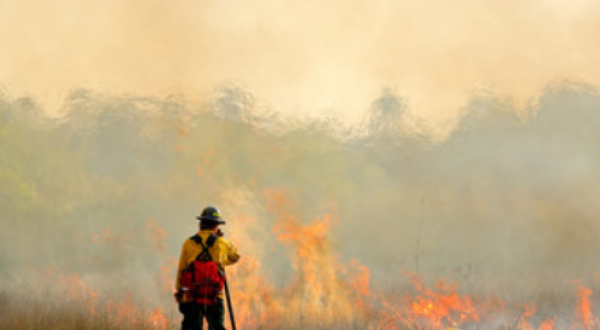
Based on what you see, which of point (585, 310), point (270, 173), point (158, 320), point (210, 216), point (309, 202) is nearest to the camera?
point (210, 216)

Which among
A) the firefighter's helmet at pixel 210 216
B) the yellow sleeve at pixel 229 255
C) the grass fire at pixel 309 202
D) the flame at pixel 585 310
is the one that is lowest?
the flame at pixel 585 310

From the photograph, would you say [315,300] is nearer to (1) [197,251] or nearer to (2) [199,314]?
(2) [199,314]

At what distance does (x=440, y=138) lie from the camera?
80.2 ft

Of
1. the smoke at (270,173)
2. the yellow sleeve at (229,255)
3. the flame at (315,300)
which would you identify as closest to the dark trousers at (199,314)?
the yellow sleeve at (229,255)

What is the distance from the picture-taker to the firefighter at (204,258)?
1217cm

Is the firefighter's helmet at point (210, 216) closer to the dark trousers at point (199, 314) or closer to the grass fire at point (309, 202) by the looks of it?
the dark trousers at point (199, 314)

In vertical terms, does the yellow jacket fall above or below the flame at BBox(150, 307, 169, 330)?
above

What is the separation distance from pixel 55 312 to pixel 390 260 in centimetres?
1236

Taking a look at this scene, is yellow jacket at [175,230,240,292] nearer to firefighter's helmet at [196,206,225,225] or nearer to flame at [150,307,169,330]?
firefighter's helmet at [196,206,225,225]

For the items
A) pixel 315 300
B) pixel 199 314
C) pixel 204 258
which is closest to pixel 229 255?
pixel 204 258

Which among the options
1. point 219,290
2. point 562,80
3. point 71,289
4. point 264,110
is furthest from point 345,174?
point 219,290

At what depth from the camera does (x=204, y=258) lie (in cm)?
1219

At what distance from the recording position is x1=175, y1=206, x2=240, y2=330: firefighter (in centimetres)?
1217

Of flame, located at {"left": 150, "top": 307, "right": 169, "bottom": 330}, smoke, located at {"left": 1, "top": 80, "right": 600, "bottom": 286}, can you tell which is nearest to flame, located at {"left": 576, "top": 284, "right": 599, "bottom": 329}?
smoke, located at {"left": 1, "top": 80, "right": 600, "bottom": 286}
